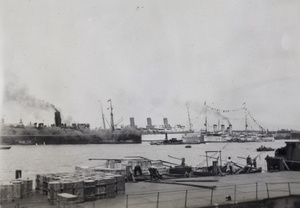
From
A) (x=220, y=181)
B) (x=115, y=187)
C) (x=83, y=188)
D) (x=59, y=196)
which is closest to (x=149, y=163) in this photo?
(x=220, y=181)

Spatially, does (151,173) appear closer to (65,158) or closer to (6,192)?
(6,192)

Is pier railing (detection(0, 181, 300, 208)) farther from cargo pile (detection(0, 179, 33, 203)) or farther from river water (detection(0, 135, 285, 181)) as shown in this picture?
river water (detection(0, 135, 285, 181))

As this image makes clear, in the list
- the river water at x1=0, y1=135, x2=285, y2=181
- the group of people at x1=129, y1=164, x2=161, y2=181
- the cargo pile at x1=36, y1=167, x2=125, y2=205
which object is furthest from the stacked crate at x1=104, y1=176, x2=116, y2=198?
the river water at x1=0, y1=135, x2=285, y2=181

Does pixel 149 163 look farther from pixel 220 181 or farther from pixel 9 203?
pixel 9 203

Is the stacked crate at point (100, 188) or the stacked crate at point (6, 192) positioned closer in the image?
the stacked crate at point (6, 192)

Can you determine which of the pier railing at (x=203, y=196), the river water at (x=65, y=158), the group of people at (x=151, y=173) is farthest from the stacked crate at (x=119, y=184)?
the river water at (x=65, y=158)

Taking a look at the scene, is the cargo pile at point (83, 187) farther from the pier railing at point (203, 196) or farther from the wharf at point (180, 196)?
the pier railing at point (203, 196)

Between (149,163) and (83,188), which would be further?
(149,163)
